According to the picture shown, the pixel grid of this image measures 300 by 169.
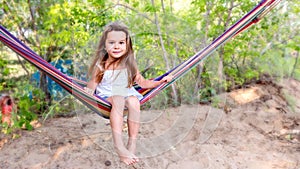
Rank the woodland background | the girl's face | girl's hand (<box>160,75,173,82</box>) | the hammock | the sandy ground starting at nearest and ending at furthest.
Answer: the hammock < the girl's face < girl's hand (<box>160,75,173,82</box>) < the sandy ground < the woodland background

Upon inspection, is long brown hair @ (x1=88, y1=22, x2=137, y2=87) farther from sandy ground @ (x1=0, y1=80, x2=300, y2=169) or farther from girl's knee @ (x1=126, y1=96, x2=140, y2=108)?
sandy ground @ (x1=0, y1=80, x2=300, y2=169)

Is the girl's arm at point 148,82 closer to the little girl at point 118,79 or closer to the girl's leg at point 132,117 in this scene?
the little girl at point 118,79

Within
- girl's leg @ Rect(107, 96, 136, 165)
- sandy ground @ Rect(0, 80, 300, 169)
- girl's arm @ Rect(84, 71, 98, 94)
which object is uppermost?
girl's arm @ Rect(84, 71, 98, 94)

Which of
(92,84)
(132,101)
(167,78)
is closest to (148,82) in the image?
(167,78)

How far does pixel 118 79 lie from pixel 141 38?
657mm

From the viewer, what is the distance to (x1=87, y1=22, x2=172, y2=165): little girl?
1.55 meters

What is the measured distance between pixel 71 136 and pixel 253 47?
2.45 meters

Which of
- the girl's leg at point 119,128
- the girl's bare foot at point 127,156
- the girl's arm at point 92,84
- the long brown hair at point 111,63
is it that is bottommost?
the girl's bare foot at point 127,156

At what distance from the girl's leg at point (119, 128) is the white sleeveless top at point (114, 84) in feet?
0.22

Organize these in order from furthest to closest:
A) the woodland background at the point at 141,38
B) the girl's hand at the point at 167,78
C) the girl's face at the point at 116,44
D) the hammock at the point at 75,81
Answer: the woodland background at the point at 141,38
the girl's hand at the point at 167,78
the girl's face at the point at 116,44
the hammock at the point at 75,81

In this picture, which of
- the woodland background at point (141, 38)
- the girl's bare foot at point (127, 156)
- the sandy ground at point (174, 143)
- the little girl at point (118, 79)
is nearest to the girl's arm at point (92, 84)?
the little girl at point (118, 79)

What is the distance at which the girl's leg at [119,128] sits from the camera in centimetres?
151

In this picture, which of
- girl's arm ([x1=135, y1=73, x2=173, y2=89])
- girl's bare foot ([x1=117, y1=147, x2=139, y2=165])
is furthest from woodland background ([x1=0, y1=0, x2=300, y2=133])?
girl's bare foot ([x1=117, y1=147, x2=139, y2=165])

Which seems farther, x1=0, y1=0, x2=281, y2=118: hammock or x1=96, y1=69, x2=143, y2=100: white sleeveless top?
x1=96, y1=69, x2=143, y2=100: white sleeveless top
